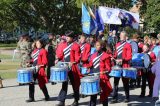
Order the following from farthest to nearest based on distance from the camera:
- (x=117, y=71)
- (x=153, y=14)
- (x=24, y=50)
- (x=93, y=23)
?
(x=153, y=14)
(x=93, y=23)
(x=24, y=50)
(x=117, y=71)

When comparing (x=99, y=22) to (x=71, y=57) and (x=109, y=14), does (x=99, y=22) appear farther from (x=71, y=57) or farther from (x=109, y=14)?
(x=71, y=57)

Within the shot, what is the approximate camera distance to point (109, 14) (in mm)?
18094

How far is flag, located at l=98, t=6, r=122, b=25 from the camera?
17.9m

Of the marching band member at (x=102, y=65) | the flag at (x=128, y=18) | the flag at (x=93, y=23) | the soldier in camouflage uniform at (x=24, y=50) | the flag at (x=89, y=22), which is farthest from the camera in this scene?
the flag at (x=128, y=18)

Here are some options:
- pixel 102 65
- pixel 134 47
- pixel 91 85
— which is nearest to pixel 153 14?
pixel 134 47

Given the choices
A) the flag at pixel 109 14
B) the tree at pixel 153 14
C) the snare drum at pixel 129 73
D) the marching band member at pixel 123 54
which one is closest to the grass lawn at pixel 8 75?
the flag at pixel 109 14

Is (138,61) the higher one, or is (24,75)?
(138,61)

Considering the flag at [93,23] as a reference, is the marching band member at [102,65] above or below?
below

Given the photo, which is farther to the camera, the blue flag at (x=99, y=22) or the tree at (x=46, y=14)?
the tree at (x=46, y=14)

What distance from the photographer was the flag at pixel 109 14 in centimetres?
1786

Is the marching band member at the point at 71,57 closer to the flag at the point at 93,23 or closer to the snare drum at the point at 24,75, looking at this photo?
the snare drum at the point at 24,75

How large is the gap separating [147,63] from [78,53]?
2.16m

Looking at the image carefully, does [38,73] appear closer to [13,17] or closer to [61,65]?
[61,65]

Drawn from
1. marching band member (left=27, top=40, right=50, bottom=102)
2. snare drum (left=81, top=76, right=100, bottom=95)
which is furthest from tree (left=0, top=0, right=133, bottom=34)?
snare drum (left=81, top=76, right=100, bottom=95)
